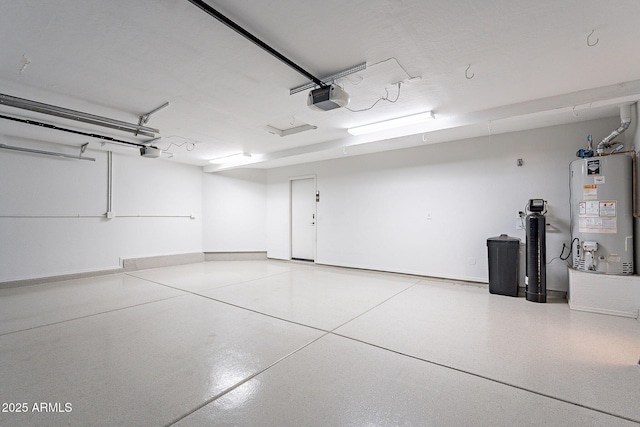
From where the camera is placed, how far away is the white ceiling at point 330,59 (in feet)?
6.40

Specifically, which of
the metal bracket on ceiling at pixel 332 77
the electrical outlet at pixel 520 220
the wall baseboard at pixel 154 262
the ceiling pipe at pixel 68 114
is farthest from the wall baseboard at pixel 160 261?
the electrical outlet at pixel 520 220

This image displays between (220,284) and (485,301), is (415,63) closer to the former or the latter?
(485,301)

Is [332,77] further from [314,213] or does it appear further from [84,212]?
[84,212]

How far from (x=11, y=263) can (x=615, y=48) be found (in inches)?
344

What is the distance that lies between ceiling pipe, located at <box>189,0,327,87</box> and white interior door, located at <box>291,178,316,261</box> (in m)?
4.27

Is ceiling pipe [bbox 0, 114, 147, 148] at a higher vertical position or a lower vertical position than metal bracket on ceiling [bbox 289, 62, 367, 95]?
lower

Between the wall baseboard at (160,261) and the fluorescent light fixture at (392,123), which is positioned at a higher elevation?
the fluorescent light fixture at (392,123)

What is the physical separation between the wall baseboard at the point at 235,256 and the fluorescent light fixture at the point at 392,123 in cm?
472

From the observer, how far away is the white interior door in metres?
7.07

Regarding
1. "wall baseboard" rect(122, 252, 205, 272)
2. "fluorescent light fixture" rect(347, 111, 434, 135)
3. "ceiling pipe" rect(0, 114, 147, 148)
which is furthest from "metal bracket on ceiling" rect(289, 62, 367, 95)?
"wall baseboard" rect(122, 252, 205, 272)

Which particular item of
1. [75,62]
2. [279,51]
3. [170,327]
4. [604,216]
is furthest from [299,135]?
[604,216]

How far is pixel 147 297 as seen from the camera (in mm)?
4176

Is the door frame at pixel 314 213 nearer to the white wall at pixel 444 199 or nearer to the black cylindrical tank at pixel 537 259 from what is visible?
the white wall at pixel 444 199

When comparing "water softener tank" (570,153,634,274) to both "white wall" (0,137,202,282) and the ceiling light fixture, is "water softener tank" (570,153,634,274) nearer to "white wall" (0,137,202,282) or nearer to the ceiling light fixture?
the ceiling light fixture
